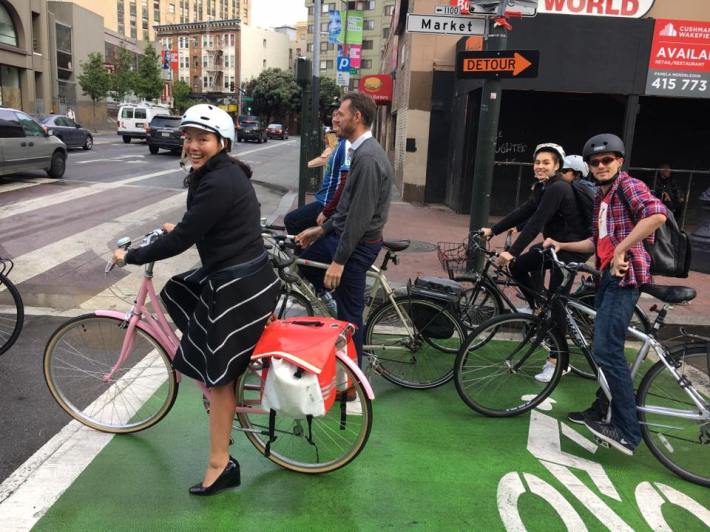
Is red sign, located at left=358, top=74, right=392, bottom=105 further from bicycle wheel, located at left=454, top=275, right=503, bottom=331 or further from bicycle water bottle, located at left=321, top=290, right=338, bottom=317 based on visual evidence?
bicycle water bottle, located at left=321, top=290, right=338, bottom=317

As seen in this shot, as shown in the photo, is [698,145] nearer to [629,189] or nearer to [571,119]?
[571,119]

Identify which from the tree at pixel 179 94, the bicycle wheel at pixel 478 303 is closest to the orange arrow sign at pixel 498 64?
the bicycle wheel at pixel 478 303

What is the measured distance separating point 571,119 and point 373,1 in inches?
2668

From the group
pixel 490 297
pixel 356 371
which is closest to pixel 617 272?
pixel 356 371

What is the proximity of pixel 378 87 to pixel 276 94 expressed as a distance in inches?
2299

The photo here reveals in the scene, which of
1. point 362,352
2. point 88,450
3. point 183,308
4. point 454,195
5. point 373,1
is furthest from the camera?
point 373,1

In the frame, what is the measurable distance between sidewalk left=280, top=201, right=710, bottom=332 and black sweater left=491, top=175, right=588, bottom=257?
6.04ft

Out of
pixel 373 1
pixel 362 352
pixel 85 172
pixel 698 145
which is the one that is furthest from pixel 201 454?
pixel 373 1

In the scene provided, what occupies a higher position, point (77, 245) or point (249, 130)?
point (249, 130)

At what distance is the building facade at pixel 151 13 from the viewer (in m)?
78.1

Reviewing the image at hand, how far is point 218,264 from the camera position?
289cm

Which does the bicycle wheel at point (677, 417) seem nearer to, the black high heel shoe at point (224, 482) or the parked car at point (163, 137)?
the black high heel shoe at point (224, 482)

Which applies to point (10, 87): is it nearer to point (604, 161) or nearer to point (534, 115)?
point (534, 115)

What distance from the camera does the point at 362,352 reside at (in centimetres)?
430
